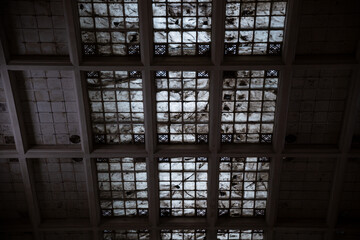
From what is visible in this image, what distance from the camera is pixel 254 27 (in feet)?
29.3

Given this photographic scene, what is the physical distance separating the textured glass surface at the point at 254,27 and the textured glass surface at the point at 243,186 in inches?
116

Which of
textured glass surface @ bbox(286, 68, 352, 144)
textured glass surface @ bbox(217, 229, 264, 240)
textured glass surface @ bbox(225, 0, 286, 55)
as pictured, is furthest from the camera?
textured glass surface @ bbox(217, 229, 264, 240)

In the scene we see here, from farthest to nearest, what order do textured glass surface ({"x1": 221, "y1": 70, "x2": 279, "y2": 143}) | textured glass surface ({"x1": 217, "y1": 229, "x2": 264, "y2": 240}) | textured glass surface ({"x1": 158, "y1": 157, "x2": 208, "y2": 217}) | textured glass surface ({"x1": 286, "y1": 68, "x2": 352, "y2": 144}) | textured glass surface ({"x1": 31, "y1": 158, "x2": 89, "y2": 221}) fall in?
textured glass surface ({"x1": 217, "y1": 229, "x2": 264, "y2": 240}) → textured glass surface ({"x1": 158, "y1": 157, "x2": 208, "y2": 217}) → textured glass surface ({"x1": 31, "y1": 158, "x2": 89, "y2": 221}) → textured glass surface ({"x1": 221, "y1": 70, "x2": 279, "y2": 143}) → textured glass surface ({"x1": 286, "y1": 68, "x2": 352, "y2": 144})

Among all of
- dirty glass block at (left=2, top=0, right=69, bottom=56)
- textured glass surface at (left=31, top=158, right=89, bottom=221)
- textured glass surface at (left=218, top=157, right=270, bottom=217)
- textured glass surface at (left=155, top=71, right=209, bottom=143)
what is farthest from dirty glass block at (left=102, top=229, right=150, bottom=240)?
dirty glass block at (left=2, top=0, right=69, bottom=56)

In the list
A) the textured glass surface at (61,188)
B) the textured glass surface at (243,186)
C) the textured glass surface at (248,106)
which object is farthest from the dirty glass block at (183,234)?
the textured glass surface at (248,106)

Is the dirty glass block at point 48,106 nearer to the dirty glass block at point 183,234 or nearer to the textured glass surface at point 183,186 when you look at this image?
the textured glass surface at point 183,186

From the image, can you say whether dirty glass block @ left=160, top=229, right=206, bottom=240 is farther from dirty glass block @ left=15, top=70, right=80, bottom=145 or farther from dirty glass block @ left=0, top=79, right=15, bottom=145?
dirty glass block @ left=0, top=79, right=15, bottom=145

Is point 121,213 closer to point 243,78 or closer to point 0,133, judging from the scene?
point 0,133

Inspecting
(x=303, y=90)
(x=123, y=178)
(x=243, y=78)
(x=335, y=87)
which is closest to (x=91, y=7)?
A: (x=243, y=78)

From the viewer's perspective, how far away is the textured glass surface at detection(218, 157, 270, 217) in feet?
34.3

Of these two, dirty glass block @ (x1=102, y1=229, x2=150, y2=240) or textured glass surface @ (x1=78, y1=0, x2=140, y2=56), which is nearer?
textured glass surface @ (x1=78, y1=0, x2=140, y2=56)

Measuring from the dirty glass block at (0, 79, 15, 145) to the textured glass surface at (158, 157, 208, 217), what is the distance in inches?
152

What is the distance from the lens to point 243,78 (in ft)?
31.0

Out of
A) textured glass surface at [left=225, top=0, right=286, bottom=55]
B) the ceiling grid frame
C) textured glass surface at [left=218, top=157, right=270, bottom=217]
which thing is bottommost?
textured glass surface at [left=218, top=157, right=270, bottom=217]
